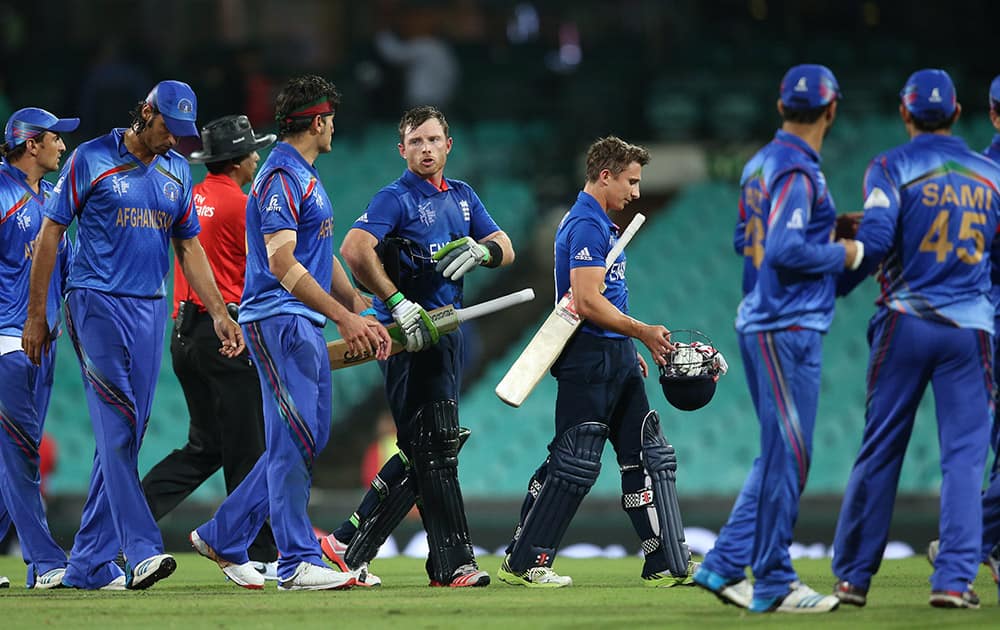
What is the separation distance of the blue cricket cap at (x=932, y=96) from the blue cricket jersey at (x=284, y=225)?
2649mm

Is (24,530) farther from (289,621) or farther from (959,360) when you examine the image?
A: (959,360)

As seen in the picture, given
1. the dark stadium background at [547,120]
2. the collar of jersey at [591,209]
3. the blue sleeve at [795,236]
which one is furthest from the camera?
the dark stadium background at [547,120]

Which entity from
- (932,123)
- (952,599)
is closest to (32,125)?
(932,123)

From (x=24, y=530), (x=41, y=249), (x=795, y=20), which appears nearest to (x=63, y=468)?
(x=24, y=530)

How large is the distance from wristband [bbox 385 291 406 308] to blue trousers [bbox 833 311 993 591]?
225 cm

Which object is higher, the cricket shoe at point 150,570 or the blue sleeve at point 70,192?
the blue sleeve at point 70,192

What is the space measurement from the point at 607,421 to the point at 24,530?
3.08m

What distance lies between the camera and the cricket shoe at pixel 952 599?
566 centimetres

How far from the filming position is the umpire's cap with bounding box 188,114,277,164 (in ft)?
24.7

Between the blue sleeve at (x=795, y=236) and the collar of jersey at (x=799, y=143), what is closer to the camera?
the blue sleeve at (x=795, y=236)

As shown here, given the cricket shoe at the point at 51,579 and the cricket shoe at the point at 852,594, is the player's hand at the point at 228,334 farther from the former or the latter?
the cricket shoe at the point at 852,594

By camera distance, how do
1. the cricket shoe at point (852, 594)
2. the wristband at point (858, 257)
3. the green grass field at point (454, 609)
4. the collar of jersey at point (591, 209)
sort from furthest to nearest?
1. the collar of jersey at point (591, 209)
2. the cricket shoe at point (852, 594)
3. the wristband at point (858, 257)
4. the green grass field at point (454, 609)

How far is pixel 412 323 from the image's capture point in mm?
6793

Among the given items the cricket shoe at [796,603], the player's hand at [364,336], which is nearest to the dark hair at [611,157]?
the player's hand at [364,336]
